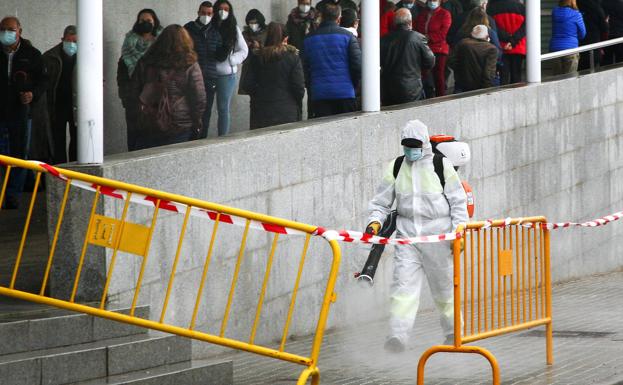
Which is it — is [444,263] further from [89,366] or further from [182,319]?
[89,366]

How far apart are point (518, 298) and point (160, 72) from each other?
10.5ft

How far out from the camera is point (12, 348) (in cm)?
821

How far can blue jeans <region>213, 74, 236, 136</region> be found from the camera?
11.5 meters

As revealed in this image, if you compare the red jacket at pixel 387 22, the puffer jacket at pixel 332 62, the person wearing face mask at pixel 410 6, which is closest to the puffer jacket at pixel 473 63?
the person wearing face mask at pixel 410 6

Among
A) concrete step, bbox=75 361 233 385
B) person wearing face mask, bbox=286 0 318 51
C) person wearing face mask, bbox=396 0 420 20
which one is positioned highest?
person wearing face mask, bbox=396 0 420 20

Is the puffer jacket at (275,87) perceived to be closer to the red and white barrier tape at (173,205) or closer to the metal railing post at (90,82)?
the metal railing post at (90,82)

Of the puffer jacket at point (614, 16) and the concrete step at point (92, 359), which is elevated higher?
the puffer jacket at point (614, 16)

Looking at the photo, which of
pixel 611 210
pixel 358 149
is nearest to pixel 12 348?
pixel 358 149

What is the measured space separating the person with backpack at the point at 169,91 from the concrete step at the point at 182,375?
2.04 meters

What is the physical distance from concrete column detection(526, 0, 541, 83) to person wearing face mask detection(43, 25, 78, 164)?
660cm

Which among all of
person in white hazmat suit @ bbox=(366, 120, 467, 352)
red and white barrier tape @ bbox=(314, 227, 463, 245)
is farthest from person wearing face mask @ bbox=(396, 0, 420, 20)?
red and white barrier tape @ bbox=(314, 227, 463, 245)

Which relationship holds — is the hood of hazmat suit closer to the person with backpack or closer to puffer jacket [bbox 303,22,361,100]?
the person with backpack

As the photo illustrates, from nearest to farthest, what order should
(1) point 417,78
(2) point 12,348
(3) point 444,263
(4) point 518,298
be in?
(2) point 12,348 < (4) point 518,298 < (3) point 444,263 < (1) point 417,78

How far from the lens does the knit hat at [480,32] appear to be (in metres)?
15.6
